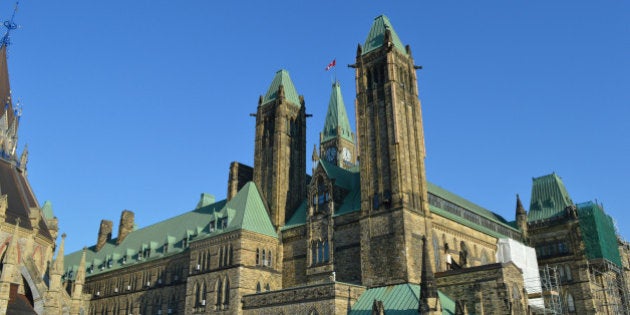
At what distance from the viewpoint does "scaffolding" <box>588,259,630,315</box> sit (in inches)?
2509

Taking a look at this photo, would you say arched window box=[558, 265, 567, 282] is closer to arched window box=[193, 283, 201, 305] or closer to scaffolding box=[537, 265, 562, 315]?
scaffolding box=[537, 265, 562, 315]

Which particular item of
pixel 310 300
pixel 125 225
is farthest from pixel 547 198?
pixel 125 225

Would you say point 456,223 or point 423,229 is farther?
point 456,223

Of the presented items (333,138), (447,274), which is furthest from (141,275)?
(333,138)

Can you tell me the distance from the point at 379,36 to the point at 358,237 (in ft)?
70.9

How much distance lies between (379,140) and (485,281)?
54.0ft

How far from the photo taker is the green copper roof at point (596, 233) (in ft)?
209

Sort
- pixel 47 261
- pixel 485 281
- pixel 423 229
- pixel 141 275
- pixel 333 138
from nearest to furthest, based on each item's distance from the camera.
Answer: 1. pixel 485 281
2. pixel 423 229
3. pixel 47 261
4. pixel 141 275
5. pixel 333 138

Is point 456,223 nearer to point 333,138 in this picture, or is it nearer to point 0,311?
point 0,311

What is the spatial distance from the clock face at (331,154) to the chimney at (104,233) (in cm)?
4217

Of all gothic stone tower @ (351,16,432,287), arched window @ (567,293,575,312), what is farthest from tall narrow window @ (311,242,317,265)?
arched window @ (567,293,575,312)

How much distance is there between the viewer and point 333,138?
11219cm

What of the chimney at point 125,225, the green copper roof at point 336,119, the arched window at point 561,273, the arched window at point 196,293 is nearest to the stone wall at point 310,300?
the arched window at point 196,293

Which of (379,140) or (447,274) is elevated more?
(379,140)
